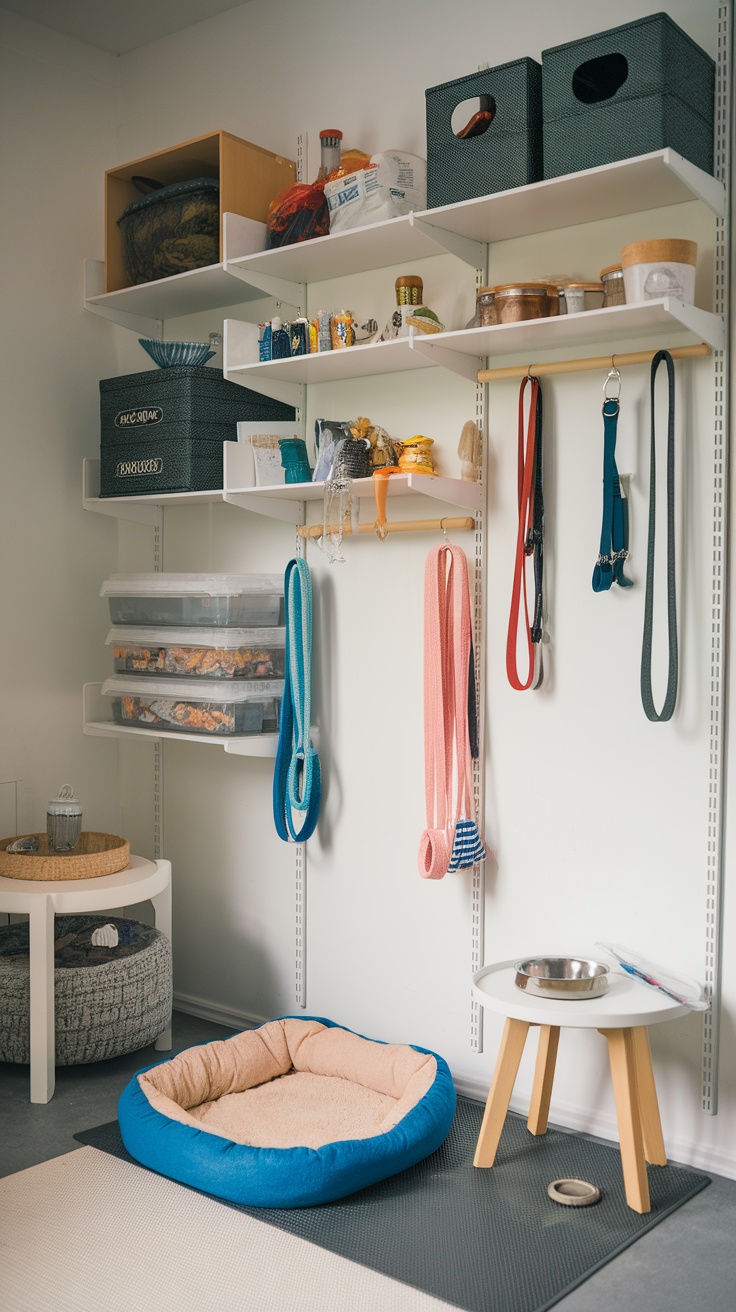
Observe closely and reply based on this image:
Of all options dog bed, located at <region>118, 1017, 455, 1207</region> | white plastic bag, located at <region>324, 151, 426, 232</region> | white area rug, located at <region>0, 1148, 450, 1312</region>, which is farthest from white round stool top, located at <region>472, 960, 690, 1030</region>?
white plastic bag, located at <region>324, 151, 426, 232</region>

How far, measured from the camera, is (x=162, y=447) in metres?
3.11

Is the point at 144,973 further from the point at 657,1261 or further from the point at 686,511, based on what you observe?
the point at 686,511

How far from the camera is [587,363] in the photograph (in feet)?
7.97

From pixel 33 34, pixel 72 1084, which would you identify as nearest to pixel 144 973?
pixel 72 1084

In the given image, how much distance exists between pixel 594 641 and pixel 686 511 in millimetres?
347

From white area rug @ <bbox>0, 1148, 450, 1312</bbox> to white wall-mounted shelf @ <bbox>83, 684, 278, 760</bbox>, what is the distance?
1.05 metres

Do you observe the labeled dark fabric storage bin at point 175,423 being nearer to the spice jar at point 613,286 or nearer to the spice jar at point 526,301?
the spice jar at point 526,301

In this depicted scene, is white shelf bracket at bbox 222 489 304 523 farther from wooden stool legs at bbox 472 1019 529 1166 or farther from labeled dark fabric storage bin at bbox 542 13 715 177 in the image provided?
wooden stool legs at bbox 472 1019 529 1166

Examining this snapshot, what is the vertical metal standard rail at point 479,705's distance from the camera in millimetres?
2715

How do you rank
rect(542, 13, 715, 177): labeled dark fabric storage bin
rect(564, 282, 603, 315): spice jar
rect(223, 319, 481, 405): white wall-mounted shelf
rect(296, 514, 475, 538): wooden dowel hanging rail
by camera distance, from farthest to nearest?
rect(296, 514, 475, 538): wooden dowel hanging rail
rect(223, 319, 481, 405): white wall-mounted shelf
rect(564, 282, 603, 315): spice jar
rect(542, 13, 715, 177): labeled dark fabric storage bin

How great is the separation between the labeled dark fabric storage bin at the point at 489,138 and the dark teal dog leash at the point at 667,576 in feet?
1.62

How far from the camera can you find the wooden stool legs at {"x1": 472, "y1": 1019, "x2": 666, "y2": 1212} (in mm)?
2182

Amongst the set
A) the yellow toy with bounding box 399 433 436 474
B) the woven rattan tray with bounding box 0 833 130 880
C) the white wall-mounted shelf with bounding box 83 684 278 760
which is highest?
the yellow toy with bounding box 399 433 436 474

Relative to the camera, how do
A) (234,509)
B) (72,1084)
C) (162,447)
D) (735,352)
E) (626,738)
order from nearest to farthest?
(735,352), (626,738), (72,1084), (162,447), (234,509)
